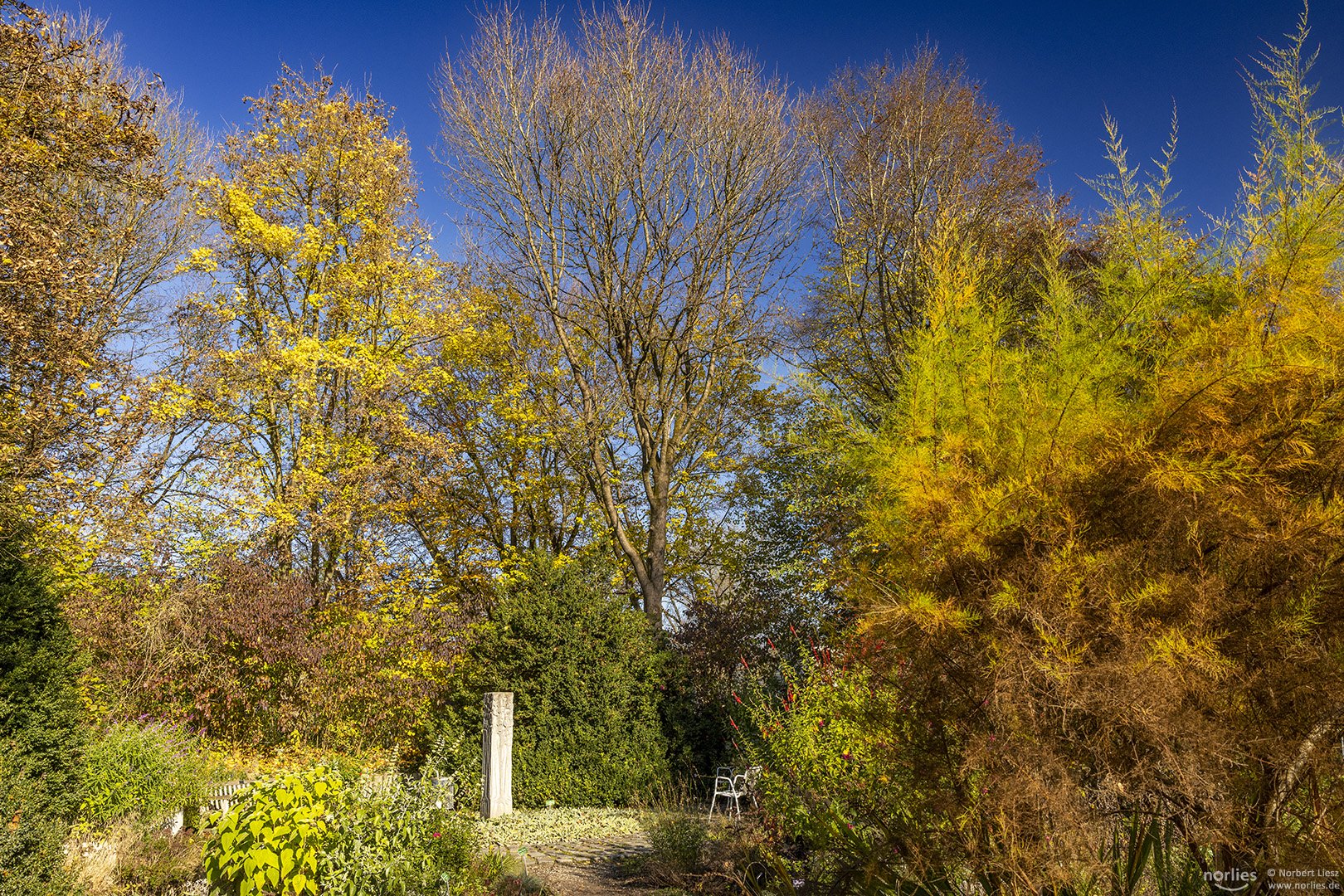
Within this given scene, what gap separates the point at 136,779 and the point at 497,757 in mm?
3497

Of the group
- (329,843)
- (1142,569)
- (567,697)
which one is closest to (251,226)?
(567,697)

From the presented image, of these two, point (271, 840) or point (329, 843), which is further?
point (329, 843)

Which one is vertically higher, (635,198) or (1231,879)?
(635,198)

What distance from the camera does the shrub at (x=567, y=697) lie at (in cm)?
974

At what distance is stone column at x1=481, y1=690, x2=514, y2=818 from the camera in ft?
30.0

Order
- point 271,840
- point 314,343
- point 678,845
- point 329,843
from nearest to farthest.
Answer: point 271,840, point 329,843, point 678,845, point 314,343

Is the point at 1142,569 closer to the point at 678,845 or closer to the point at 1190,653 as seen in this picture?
the point at 1190,653

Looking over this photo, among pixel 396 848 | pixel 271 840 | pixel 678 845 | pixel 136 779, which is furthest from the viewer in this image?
pixel 136 779

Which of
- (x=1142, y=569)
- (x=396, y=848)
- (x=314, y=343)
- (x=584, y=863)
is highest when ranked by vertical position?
(x=314, y=343)

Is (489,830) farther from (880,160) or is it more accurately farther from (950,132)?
(950,132)

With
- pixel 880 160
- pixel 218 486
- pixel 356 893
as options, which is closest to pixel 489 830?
pixel 356 893

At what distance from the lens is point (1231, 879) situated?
10.2ft

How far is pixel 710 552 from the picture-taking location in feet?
51.3

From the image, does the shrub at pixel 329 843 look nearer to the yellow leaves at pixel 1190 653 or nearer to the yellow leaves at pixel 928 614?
the yellow leaves at pixel 928 614
